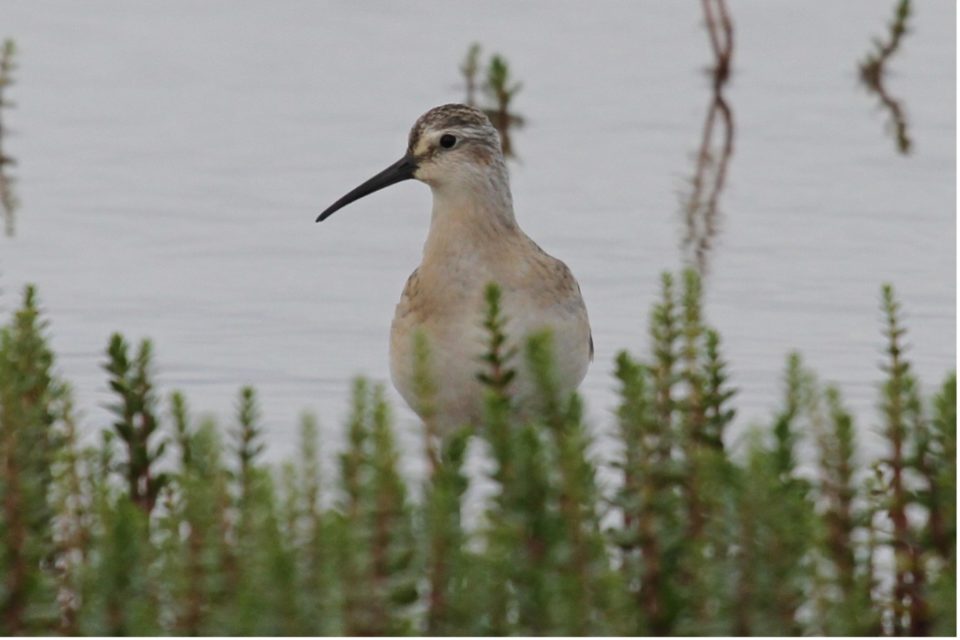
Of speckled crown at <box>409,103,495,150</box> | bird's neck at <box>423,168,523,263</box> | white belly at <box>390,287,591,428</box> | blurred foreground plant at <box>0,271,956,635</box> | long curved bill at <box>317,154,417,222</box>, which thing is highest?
speckled crown at <box>409,103,495,150</box>

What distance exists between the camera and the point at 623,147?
16562mm

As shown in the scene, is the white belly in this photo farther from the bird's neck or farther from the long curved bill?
the long curved bill

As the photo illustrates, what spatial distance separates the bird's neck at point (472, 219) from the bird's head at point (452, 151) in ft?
0.07

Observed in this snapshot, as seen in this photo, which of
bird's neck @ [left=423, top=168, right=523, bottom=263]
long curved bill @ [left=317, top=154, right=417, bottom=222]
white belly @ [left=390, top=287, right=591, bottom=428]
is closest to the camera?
white belly @ [left=390, top=287, right=591, bottom=428]

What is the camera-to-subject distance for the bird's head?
36.0 ft

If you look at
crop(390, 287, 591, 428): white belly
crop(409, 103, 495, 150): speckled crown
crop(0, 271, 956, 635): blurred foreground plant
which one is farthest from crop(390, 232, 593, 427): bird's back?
crop(0, 271, 956, 635): blurred foreground plant

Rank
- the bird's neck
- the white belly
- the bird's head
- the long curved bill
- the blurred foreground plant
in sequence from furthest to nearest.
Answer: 1. the long curved bill
2. the bird's head
3. the bird's neck
4. the white belly
5. the blurred foreground plant

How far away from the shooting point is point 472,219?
10664 mm

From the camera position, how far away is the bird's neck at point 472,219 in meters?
10.5

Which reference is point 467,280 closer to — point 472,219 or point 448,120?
point 472,219

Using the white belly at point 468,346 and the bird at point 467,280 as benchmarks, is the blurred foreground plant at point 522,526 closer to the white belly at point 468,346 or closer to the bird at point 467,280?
the bird at point 467,280

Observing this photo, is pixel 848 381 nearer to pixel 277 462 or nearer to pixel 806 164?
pixel 277 462

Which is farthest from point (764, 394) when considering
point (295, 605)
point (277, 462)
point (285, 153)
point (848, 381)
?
point (295, 605)

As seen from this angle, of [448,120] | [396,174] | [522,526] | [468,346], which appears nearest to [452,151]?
[448,120]
